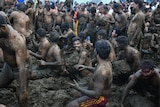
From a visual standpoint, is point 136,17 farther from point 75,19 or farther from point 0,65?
point 75,19

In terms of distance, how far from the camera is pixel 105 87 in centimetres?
455

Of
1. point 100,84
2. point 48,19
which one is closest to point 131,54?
point 100,84

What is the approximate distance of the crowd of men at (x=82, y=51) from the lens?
4672mm

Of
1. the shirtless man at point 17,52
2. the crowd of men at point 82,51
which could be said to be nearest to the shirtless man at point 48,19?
the crowd of men at point 82,51

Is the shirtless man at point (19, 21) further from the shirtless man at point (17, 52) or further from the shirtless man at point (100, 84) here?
the shirtless man at point (100, 84)

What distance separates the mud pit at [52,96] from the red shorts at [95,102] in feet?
4.25

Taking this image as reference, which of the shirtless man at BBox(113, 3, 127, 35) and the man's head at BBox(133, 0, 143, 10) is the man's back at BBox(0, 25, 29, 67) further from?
the shirtless man at BBox(113, 3, 127, 35)

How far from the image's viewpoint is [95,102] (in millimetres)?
4582

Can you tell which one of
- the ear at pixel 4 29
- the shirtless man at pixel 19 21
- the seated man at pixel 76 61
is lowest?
the seated man at pixel 76 61

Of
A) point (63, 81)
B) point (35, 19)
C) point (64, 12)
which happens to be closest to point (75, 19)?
point (64, 12)

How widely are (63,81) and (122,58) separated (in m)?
1.43

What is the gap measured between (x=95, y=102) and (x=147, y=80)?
1161mm

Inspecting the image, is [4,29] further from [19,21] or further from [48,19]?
[48,19]

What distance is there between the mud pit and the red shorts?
4.25ft
